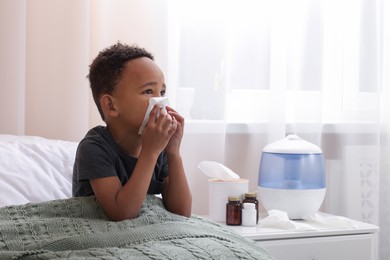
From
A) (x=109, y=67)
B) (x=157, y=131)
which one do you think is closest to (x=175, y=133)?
(x=157, y=131)

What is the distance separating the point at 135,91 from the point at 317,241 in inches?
30.6

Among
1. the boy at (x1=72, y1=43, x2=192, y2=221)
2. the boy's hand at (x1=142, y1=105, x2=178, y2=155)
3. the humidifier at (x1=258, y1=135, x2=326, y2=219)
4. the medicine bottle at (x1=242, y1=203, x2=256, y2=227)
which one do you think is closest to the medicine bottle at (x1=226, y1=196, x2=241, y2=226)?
the medicine bottle at (x1=242, y1=203, x2=256, y2=227)

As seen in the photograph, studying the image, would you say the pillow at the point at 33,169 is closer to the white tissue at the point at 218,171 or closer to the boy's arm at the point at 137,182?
the boy's arm at the point at 137,182

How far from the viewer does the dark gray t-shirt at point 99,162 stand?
3.96 ft

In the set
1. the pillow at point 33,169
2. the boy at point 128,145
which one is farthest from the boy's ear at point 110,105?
the pillow at point 33,169

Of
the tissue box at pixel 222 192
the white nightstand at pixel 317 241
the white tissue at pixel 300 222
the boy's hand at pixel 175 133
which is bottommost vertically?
the white nightstand at pixel 317 241

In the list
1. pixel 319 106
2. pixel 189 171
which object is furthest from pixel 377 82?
pixel 189 171

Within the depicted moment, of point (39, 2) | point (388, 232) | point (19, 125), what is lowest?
point (388, 232)

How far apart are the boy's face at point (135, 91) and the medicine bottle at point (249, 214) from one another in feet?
1.94

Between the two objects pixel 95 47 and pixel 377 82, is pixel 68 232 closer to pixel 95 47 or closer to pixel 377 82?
pixel 95 47

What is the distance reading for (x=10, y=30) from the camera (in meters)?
1.76

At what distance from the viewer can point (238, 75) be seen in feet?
6.89

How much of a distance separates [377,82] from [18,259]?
1.70m

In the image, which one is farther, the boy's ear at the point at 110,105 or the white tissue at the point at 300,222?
the white tissue at the point at 300,222
